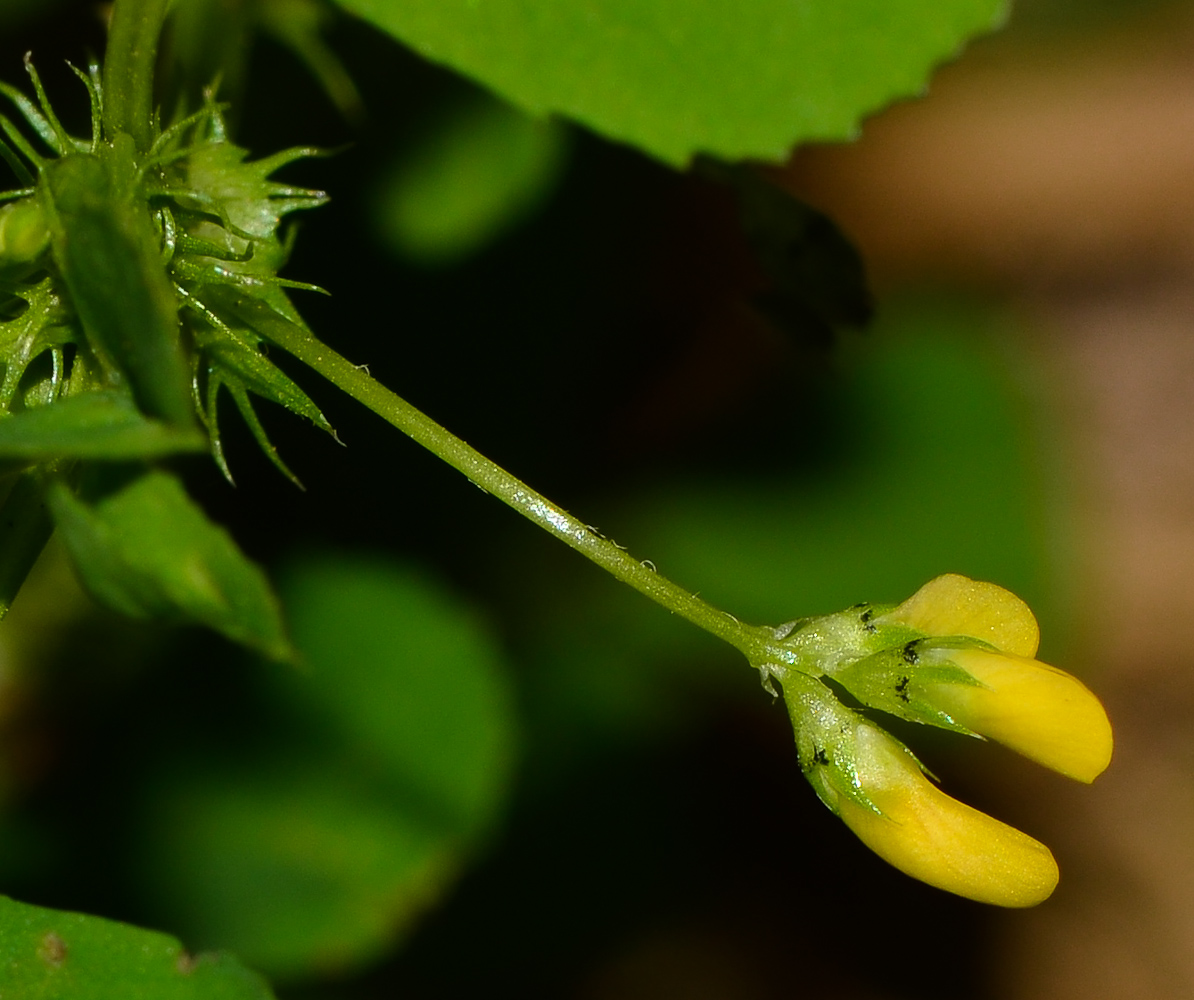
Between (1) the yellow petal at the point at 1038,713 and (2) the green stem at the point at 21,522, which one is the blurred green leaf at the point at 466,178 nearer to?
(2) the green stem at the point at 21,522

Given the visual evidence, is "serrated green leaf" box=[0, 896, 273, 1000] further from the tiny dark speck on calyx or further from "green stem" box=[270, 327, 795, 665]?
"green stem" box=[270, 327, 795, 665]

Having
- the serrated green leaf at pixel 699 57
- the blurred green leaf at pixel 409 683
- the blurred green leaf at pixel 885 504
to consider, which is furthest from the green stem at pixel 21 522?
the blurred green leaf at pixel 885 504

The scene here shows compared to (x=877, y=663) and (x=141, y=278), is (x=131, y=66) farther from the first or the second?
(x=877, y=663)

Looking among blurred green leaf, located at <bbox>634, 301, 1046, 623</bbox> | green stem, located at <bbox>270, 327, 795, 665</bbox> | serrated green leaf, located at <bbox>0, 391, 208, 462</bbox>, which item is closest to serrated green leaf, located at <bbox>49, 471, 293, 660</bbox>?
serrated green leaf, located at <bbox>0, 391, 208, 462</bbox>

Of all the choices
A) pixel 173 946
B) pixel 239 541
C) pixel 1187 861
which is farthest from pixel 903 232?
pixel 173 946

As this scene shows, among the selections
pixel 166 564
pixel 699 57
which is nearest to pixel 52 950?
pixel 166 564
